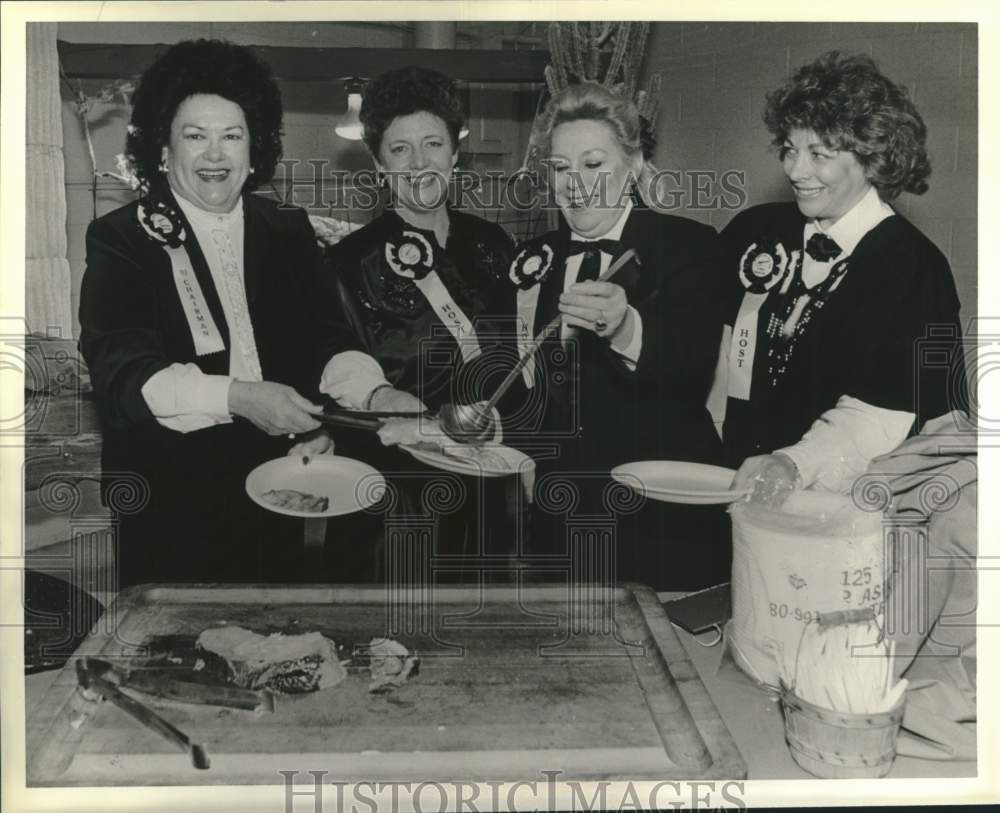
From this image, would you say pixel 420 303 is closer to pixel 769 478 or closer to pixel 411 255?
pixel 411 255

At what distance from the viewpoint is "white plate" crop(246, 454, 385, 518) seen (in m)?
2.16

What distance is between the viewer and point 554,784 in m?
1.93

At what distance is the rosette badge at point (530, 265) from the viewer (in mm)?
2135

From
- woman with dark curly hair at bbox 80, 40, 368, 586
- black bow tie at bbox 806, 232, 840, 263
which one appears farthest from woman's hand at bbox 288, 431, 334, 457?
black bow tie at bbox 806, 232, 840, 263

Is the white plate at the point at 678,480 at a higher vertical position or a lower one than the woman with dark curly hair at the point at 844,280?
lower

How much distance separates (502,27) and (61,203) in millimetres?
993

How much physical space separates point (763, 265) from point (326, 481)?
1047 mm

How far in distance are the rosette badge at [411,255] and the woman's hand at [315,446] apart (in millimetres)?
387

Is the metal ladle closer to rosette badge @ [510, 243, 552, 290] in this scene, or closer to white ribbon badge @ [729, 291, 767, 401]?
rosette badge @ [510, 243, 552, 290]

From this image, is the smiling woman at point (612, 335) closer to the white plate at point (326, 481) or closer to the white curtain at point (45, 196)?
the white plate at point (326, 481)

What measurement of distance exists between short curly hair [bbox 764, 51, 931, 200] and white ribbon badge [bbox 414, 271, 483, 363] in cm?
76

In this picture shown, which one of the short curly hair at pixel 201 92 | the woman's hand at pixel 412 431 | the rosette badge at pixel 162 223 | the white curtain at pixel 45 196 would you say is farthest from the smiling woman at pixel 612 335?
the white curtain at pixel 45 196

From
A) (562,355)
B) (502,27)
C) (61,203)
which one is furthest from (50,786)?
(502,27)

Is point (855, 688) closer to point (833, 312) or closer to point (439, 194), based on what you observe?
point (833, 312)
